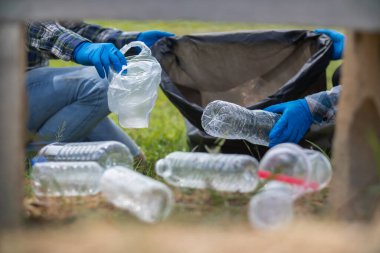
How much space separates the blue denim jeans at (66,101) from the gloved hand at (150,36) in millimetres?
277

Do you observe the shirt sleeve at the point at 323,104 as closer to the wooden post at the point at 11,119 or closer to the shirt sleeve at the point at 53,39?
the shirt sleeve at the point at 53,39

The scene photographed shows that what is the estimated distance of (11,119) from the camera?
6.04 feet

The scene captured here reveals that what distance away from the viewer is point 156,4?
187cm

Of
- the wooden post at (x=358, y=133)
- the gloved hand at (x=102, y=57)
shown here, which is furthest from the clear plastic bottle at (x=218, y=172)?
the gloved hand at (x=102, y=57)

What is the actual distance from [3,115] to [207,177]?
2.74ft

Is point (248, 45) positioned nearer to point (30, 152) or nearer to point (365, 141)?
point (30, 152)

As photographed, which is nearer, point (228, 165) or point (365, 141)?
point (365, 141)

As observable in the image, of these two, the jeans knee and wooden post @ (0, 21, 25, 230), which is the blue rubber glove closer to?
the jeans knee

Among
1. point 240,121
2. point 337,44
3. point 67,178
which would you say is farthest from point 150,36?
point 67,178

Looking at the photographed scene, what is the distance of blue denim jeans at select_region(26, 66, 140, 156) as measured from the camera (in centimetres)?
366

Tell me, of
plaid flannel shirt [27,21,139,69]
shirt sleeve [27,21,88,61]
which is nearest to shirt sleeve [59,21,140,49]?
plaid flannel shirt [27,21,139,69]

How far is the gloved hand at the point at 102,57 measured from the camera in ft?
10.4

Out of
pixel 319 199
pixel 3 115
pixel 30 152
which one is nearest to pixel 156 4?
pixel 3 115

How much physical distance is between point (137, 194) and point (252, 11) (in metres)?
0.66
